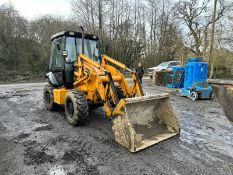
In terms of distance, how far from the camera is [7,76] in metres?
18.8

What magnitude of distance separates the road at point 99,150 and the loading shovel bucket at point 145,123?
6.2 inches

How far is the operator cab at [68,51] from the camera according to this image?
5.10 meters

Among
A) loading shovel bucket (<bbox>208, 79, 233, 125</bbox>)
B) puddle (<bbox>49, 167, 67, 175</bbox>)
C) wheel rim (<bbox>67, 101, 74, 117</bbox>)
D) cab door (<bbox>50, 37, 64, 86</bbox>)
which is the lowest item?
puddle (<bbox>49, 167, 67, 175</bbox>)

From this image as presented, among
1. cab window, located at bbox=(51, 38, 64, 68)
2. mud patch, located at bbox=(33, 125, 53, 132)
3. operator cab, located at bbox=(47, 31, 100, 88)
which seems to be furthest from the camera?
cab window, located at bbox=(51, 38, 64, 68)

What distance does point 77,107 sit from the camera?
4.19 meters

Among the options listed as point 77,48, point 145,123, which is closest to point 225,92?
point 145,123

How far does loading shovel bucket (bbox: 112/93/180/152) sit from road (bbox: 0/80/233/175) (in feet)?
0.52

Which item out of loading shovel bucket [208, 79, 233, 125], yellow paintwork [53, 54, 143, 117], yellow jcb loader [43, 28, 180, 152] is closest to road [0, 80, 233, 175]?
yellow jcb loader [43, 28, 180, 152]

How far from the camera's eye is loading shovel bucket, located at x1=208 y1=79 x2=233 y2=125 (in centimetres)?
248

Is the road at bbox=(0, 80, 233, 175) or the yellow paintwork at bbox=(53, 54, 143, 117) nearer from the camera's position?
the road at bbox=(0, 80, 233, 175)

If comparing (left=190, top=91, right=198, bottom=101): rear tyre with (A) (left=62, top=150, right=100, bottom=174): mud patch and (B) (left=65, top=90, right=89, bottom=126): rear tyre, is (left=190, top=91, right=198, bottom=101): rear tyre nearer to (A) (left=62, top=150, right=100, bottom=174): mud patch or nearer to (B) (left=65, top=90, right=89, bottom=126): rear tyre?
(B) (left=65, top=90, right=89, bottom=126): rear tyre

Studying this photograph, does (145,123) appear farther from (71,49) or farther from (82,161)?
(71,49)

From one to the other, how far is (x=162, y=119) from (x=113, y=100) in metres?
1.23

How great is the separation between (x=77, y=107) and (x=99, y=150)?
122 cm
